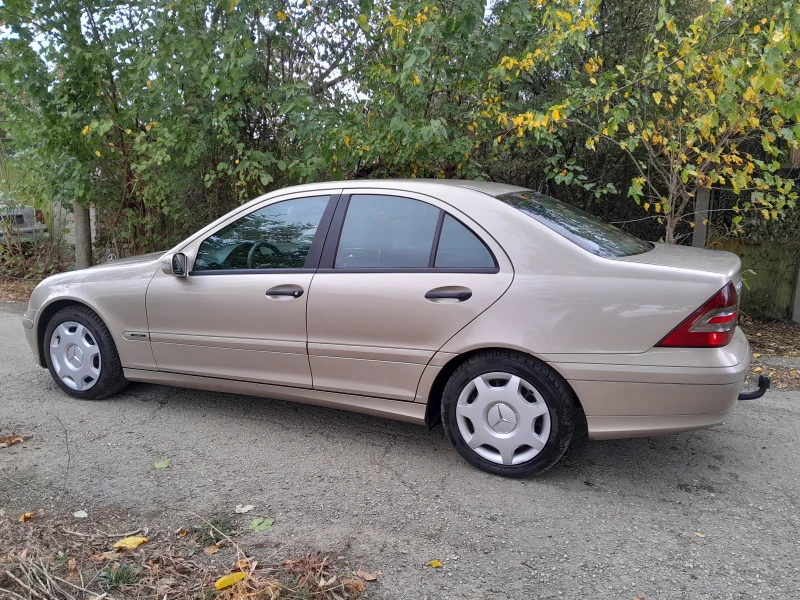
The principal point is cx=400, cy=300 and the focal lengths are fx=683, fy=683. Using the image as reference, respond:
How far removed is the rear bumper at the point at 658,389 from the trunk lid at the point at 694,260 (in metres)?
0.37

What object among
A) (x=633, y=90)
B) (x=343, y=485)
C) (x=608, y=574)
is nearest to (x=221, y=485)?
(x=343, y=485)

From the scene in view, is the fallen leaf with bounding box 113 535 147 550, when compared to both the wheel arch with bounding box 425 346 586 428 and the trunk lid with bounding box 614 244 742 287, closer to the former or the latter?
the wheel arch with bounding box 425 346 586 428

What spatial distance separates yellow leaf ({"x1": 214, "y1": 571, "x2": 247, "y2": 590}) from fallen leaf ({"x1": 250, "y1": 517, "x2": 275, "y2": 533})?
402mm

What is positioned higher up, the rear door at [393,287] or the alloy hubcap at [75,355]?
the rear door at [393,287]

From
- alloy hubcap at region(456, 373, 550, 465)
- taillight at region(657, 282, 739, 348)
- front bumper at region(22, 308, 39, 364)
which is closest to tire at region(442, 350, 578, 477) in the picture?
alloy hubcap at region(456, 373, 550, 465)

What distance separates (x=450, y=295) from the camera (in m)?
3.58

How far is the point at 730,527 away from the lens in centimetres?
315

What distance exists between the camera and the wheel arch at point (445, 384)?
11.4 ft

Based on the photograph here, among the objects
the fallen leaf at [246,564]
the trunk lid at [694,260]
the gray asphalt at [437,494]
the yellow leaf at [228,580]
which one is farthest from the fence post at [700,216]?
the yellow leaf at [228,580]

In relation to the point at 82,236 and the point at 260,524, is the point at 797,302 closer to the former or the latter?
the point at 260,524

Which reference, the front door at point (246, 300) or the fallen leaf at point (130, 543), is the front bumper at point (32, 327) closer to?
the front door at point (246, 300)

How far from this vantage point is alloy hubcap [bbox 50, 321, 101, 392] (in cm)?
480

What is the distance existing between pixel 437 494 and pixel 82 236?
7.46 m

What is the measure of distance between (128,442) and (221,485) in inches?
36.4
